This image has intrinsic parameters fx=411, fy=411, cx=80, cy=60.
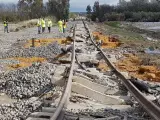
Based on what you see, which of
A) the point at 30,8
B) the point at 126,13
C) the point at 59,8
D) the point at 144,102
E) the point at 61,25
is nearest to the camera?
the point at 144,102

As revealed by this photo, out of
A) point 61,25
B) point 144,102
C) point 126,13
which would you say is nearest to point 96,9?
point 126,13

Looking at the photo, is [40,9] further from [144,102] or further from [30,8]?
[144,102]

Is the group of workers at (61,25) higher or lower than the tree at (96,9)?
higher

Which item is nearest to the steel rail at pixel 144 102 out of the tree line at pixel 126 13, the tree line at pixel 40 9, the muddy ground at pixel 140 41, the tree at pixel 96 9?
the muddy ground at pixel 140 41

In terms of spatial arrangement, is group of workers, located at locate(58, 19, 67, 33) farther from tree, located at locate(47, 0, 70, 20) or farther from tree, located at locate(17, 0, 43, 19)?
tree, located at locate(47, 0, 70, 20)

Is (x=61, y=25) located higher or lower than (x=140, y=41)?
higher

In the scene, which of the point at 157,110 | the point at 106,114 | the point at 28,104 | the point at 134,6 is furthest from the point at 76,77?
the point at 134,6

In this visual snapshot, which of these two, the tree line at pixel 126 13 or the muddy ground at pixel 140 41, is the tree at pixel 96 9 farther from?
the muddy ground at pixel 140 41

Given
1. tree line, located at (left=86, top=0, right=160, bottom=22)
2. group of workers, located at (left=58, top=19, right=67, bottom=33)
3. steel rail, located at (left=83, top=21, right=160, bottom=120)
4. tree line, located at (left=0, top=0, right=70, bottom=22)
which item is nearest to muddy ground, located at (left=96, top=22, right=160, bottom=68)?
group of workers, located at (left=58, top=19, right=67, bottom=33)

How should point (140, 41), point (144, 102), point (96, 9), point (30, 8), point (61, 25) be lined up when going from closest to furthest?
1. point (144, 102)
2. point (140, 41)
3. point (61, 25)
4. point (30, 8)
5. point (96, 9)

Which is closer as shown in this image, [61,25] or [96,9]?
[61,25]

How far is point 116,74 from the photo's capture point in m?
14.1

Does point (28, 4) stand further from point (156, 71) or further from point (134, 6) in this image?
point (156, 71)

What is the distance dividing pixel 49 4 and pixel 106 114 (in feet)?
357
